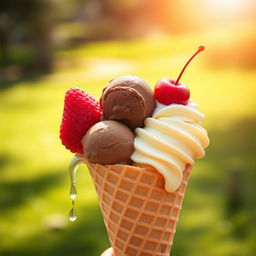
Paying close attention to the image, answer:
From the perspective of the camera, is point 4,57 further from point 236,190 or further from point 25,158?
point 236,190

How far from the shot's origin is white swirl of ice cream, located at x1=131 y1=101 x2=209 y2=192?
2053 millimetres

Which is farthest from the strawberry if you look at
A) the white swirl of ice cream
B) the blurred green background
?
the blurred green background

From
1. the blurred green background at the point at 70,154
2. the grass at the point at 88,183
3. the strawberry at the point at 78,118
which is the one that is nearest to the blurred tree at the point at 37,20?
the blurred green background at the point at 70,154

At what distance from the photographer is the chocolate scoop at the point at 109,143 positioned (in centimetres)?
201

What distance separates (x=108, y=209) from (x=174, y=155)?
1.19ft

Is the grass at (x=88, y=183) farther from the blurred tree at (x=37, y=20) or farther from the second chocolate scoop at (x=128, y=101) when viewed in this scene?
the blurred tree at (x=37, y=20)

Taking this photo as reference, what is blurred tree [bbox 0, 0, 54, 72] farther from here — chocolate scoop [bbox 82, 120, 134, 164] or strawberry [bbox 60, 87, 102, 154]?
chocolate scoop [bbox 82, 120, 134, 164]

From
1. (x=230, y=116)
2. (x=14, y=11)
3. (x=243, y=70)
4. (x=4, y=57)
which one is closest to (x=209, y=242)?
(x=230, y=116)

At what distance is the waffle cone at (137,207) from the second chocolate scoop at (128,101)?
21 cm

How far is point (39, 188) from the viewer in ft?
21.3

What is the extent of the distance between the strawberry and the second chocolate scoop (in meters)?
0.06

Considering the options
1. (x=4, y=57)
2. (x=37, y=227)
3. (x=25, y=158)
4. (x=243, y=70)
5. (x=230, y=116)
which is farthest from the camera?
(x=4, y=57)

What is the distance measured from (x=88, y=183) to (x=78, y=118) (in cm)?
458

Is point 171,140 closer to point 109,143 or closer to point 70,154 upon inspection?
point 109,143
